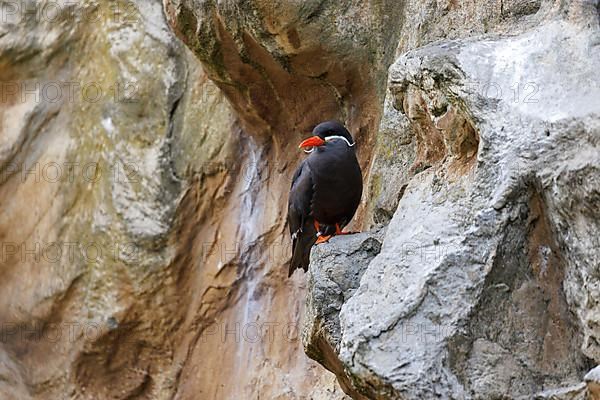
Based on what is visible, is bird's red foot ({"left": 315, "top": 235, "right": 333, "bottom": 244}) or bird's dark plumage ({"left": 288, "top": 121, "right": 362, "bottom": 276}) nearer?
bird's red foot ({"left": 315, "top": 235, "right": 333, "bottom": 244})

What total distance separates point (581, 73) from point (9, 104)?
5161 mm

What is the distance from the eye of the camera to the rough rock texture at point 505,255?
412 centimetres

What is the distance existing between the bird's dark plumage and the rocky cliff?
0.57 feet

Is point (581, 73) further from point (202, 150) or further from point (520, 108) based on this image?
point (202, 150)

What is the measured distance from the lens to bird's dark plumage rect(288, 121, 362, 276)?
5.82 m

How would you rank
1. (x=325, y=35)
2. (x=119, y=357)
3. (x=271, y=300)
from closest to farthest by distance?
1. (x=325, y=35)
2. (x=271, y=300)
3. (x=119, y=357)

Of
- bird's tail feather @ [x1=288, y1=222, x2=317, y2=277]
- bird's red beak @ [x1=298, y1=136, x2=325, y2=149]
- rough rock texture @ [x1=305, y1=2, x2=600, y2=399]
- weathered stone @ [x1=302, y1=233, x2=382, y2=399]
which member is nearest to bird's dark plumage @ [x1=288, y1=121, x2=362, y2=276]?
bird's red beak @ [x1=298, y1=136, x2=325, y2=149]

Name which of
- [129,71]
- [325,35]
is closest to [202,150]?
[129,71]

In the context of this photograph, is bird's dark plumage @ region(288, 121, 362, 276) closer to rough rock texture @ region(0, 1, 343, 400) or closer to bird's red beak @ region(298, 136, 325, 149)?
bird's red beak @ region(298, 136, 325, 149)

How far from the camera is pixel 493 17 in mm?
5238

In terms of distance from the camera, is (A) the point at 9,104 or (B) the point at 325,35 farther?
(A) the point at 9,104

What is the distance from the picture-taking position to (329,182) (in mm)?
5824

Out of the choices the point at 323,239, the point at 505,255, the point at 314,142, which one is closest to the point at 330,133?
the point at 314,142

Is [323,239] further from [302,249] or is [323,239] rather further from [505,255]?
[505,255]
